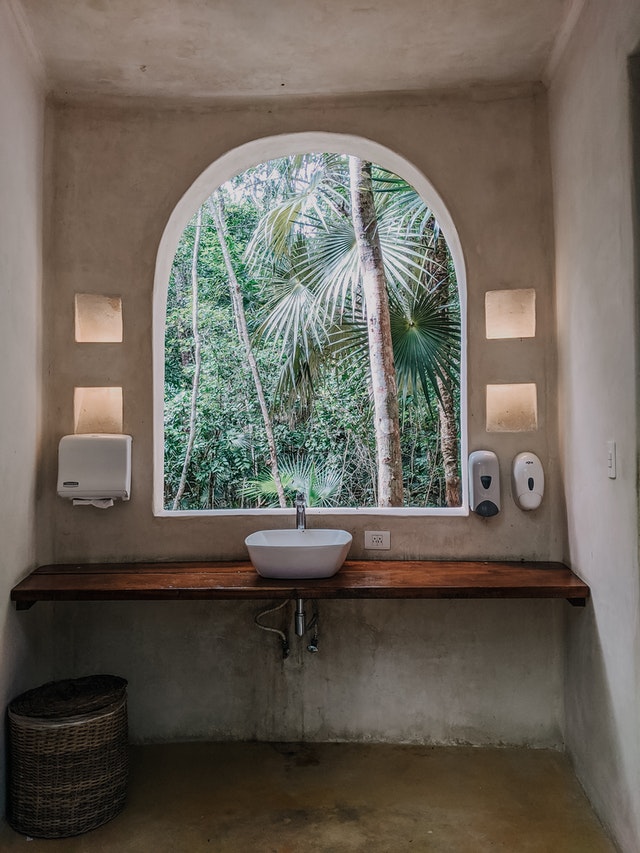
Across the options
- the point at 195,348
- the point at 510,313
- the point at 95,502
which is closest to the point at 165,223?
the point at 95,502

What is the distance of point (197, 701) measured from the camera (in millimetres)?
2793

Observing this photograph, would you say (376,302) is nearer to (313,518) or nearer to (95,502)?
(313,518)

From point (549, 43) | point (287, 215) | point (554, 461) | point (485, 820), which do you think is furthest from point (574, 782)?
point (287, 215)

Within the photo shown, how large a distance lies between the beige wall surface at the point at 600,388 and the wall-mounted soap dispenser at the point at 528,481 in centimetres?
10

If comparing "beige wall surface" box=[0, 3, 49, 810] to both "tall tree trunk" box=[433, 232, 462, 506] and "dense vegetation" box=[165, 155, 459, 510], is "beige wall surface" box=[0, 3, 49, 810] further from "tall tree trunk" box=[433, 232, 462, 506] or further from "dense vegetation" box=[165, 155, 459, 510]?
"tall tree trunk" box=[433, 232, 462, 506]

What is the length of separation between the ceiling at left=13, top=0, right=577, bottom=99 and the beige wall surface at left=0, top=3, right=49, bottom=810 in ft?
0.67

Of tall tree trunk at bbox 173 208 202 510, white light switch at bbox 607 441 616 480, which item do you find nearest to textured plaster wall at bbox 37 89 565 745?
white light switch at bbox 607 441 616 480

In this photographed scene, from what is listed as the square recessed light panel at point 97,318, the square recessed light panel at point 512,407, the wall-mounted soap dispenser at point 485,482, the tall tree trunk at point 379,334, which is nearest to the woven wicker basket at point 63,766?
the square recessed light panel at point 97,318

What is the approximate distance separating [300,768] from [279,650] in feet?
1.49

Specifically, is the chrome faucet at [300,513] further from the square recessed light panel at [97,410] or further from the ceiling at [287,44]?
the ceiling at [287,44]

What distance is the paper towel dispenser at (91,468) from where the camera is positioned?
8.65 ft

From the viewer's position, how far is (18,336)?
97.0 inches

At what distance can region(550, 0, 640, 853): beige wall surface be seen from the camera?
1.89 m

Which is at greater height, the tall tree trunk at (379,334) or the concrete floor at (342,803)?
the tall tree trunk at (379,334)
